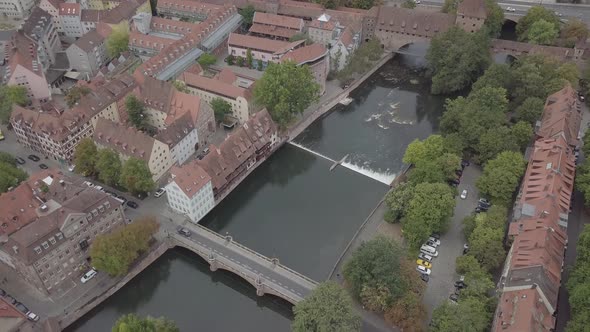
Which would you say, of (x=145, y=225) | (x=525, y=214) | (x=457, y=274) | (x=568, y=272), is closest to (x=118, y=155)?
(x=145, y=225)

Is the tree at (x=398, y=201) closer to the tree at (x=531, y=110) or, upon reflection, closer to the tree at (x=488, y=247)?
the tree at (x=488, y=247)

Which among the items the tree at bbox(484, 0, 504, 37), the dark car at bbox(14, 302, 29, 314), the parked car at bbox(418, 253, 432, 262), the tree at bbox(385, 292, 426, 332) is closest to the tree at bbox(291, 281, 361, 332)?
the tree at bbox(385, 292, 426, 332)

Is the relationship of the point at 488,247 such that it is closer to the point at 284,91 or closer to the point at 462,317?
the point at 462,317

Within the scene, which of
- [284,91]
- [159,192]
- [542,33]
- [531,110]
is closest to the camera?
[159,192]

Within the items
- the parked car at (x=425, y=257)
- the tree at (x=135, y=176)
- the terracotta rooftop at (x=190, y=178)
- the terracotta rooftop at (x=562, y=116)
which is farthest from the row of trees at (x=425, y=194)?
the tree at (x=135, y=176)

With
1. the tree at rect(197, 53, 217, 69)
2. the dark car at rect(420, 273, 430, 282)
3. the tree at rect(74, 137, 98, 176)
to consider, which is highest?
the tree at rect(197, 53, 217, 69)

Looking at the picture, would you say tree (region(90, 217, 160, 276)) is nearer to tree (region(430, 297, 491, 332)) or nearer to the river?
the river

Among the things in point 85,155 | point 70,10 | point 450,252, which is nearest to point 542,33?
point 450,252
